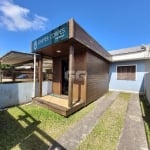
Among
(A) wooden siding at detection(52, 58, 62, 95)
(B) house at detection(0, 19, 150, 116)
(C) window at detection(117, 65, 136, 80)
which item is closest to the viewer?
(B) house at detection(0, 19, 150, 116)

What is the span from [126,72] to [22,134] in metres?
8.90

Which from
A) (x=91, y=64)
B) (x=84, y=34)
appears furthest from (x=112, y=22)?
(x=84, y=34)

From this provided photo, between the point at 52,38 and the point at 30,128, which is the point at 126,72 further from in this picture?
the point at 30,128

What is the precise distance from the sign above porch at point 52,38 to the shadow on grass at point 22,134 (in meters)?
2.96

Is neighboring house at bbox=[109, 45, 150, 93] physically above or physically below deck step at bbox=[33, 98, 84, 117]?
above

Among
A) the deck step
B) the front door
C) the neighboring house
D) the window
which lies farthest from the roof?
the window

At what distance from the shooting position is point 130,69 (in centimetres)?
944

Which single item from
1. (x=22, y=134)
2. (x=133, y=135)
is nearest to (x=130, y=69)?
(x=133, y=135)

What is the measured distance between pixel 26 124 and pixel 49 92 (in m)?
3.80

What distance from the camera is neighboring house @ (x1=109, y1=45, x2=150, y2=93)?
8.59 meters

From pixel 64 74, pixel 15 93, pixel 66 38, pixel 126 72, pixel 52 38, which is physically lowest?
pixel 15 93

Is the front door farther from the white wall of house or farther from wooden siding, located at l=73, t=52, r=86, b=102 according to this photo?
the white wall of house

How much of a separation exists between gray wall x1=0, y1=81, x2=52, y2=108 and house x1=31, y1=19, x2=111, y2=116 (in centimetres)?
53

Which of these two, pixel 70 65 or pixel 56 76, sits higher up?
pixel 70 65
